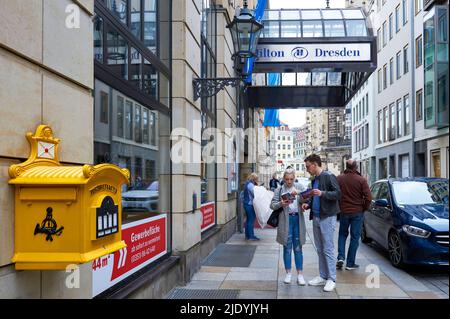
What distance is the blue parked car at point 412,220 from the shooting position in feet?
25.0

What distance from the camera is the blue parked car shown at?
7.61m

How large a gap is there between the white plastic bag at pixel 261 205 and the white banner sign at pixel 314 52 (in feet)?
16.8

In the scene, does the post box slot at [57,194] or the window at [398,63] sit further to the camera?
the window at [398,63]

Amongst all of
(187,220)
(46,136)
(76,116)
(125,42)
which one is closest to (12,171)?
(46,136)

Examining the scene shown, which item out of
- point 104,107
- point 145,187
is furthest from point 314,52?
point 104,107

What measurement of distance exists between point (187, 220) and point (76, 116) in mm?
3929

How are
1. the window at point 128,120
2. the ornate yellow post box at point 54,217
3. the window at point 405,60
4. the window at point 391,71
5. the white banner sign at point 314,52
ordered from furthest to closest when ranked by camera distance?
the window at point 391,71
the window at point 405,60
the white banner sign at point 314,52
the window at point 128,120
the ornate yellow post box at point 54,217

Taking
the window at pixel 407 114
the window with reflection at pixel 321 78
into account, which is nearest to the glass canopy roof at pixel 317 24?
the window with reflection at pixel 321 78

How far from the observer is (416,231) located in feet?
25.7

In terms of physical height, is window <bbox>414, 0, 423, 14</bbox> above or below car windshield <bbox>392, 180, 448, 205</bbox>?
above

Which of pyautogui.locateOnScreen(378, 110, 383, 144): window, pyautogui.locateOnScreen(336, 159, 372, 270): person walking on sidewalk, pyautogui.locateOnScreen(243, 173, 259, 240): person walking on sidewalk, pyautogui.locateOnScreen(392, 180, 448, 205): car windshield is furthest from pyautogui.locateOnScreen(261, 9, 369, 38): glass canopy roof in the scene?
pyautogui.locateOnScreen(378, 110, 383, 144): window

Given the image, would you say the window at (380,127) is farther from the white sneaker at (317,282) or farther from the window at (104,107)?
the window at (104,107)

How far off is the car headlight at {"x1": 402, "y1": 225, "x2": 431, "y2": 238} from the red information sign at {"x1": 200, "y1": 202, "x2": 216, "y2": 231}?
368 cm

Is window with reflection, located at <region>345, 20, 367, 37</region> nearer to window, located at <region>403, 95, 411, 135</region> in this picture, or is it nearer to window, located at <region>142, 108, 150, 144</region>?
window, located at <region>142, 108, 150, 144</region>
